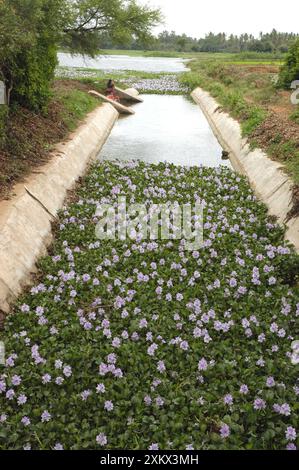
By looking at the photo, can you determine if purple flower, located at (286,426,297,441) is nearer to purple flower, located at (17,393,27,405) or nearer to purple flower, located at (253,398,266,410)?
purple flower, located at (253,398,266,410)

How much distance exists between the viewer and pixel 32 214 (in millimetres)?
7484

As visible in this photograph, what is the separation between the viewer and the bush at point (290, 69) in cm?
2202

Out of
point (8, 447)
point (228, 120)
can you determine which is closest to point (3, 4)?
point (8, 447)

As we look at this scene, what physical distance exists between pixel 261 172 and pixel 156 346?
22.6 ft

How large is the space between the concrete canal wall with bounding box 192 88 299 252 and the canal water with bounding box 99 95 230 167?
17.6 inches

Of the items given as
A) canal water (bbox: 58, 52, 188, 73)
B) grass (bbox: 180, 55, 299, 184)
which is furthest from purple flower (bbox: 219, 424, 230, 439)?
canal water (bbox: 58, 52, 188, 73)

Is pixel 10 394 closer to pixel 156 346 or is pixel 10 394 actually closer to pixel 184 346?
pixel 156 346

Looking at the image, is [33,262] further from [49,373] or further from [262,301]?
[262,301]

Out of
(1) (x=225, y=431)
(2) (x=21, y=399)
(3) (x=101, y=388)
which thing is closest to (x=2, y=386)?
(2) (x=21, y=399)

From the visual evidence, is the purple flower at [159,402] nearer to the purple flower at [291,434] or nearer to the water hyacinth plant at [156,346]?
the water hyacinth plant at [156,346]

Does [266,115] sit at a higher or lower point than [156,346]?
higher

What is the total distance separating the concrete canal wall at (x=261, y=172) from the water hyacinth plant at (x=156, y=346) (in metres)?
0.60

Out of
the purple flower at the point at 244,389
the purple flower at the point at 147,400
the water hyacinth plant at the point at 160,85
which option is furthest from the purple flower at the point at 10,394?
the water hyacinth plant at the point at 160,85

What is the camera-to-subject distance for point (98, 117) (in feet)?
59.5
